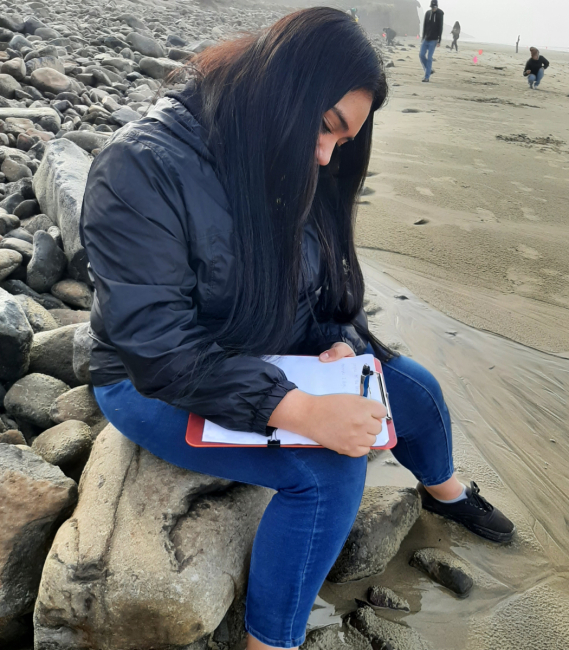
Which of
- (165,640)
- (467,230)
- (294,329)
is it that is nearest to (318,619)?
(165,640)

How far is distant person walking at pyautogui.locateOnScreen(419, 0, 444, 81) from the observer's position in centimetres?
1244

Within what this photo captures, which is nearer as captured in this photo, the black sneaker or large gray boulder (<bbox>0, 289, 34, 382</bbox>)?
the black sneaker

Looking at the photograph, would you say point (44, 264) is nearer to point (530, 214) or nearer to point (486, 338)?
point (486, 338)

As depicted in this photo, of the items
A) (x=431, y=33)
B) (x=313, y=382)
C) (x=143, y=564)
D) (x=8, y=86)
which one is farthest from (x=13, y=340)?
(x=431, y=33)

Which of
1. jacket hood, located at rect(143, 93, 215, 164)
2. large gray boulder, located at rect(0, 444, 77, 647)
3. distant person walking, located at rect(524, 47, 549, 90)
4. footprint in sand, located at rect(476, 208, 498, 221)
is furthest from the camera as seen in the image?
distant person walking, located at rect(524, 47, 549, 90)

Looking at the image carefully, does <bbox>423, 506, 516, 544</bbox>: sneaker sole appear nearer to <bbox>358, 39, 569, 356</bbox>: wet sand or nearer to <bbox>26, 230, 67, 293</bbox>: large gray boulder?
<bbox>358, 39, 569, 356</bbox>: wet sand

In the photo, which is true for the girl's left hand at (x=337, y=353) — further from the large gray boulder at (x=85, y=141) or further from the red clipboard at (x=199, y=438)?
the large gray boulder at (x=85, y=141)

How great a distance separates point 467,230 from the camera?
439 cm

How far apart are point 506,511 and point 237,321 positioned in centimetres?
134

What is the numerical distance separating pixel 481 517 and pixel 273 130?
57.5 inches

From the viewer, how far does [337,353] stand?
5.52 feet

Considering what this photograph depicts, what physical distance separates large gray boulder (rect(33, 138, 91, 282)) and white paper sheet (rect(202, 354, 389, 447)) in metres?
1.81

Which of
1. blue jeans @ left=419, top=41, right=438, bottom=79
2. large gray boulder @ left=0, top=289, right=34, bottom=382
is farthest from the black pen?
blue jeans @ left=419, top=41, right=438, bottom=79

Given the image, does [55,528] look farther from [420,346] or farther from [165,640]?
[420,346]
